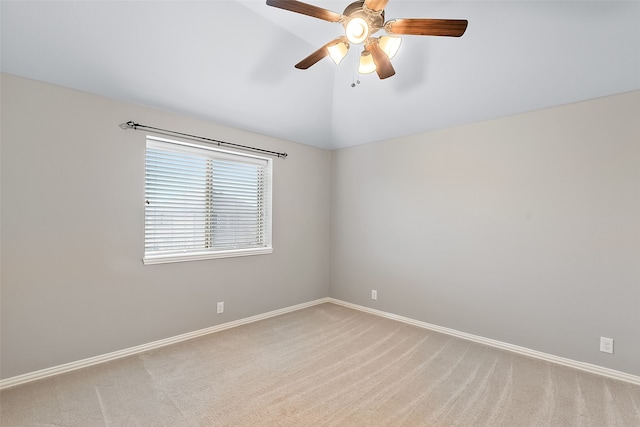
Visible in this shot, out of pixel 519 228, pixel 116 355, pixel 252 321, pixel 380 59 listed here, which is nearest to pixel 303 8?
pixel 380 59

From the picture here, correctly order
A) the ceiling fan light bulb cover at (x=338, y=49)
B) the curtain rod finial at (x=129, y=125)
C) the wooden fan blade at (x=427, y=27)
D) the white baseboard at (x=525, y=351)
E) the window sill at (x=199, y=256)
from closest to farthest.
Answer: the wooden fan blade at (x=427, y=27) < the ceiling fan light bulb cover at (x=338, y=49) < the white baseboard at (x=525, y=351) < the curtain rod finial at (x=129, y=125) < the window sill at (x=199, y=256)

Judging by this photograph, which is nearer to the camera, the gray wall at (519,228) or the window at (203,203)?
the gray wall at (519,228)

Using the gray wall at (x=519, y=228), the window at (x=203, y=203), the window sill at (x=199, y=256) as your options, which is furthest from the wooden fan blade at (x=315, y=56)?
the window sill at (x=199, y=256)

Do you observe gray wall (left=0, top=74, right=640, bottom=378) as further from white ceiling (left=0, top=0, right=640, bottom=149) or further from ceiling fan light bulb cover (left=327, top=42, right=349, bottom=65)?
ceiling fan light bulb cover (left=327, top=42, right=349, bottom=65)

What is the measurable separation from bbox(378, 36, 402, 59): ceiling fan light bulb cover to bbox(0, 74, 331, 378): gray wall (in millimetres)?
2069

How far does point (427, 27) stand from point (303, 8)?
0.75m

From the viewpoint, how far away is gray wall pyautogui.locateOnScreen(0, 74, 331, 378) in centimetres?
228

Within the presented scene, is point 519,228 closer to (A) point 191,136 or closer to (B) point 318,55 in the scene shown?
(B) point 318,55

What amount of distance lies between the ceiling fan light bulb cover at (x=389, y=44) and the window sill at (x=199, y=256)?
2633 millimetres

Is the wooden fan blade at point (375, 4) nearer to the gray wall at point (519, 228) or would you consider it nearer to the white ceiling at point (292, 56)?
the white ceiling at point (292, 56)

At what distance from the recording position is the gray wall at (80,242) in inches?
89.9

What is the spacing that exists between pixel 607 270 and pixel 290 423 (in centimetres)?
285

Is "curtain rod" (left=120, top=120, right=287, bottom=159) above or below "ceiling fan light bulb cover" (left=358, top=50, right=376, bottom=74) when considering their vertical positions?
below

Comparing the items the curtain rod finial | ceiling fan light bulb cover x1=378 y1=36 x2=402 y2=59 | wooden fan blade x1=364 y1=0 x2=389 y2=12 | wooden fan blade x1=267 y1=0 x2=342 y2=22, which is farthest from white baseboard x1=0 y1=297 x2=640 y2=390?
wooden fan blade x1=364 y1=0 x2=389 y2=12
